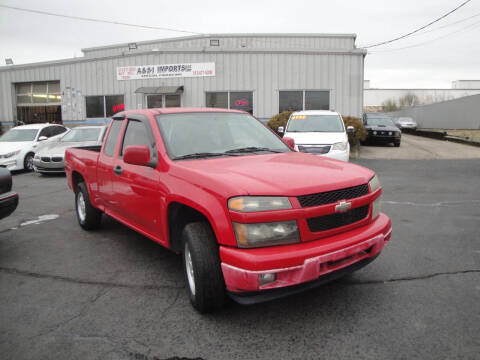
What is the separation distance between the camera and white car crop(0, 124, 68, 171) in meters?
12.1

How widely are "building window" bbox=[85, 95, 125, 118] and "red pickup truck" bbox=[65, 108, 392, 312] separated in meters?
15.9

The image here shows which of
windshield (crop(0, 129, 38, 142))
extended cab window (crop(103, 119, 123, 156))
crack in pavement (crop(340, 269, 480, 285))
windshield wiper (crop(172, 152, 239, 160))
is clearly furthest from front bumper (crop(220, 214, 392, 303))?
windshield (crop(0, 129, 38, 142))

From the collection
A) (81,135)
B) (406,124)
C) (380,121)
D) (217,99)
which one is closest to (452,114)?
(406,124)

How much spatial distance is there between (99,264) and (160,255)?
671mm

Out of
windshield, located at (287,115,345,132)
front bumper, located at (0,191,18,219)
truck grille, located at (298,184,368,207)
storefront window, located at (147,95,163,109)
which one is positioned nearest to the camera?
truck grille, located at (298,184,368,207)

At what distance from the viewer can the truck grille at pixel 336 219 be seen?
2801 millimetres

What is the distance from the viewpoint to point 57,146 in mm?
11758

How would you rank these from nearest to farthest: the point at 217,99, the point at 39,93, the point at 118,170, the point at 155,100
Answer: the point at 118,170 → the point at 217,99 → the point at 155,100 → the point at 39,93

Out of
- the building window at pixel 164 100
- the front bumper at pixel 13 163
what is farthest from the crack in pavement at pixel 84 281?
the building window at pixel 164 100

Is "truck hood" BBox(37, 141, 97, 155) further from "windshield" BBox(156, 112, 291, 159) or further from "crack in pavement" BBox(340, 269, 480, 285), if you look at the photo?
"crack in pavement" BBox(340, 269, 480, 285)

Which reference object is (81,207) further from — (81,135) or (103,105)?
(103,105)

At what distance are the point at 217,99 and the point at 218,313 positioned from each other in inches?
618

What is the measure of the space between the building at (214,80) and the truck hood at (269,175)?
14473 millimetres

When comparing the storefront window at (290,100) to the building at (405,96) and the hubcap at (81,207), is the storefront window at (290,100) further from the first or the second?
the building at (405,96)
